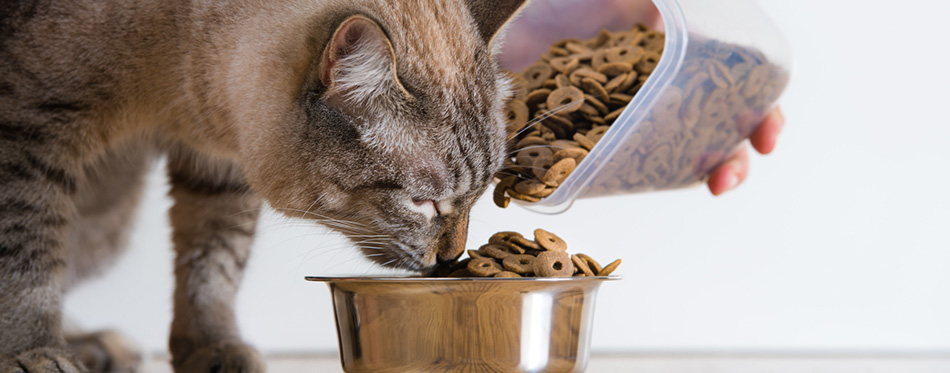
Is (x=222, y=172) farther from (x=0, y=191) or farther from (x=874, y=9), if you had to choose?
(x=874, y=9)

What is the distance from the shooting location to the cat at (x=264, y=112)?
3.60 ft

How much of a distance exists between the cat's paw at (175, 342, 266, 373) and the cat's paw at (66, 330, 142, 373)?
0.24 meters

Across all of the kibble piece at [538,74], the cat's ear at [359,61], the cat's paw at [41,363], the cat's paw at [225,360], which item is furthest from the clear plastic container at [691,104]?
the cat's paw at [41,363]

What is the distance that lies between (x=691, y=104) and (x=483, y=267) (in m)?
0.48

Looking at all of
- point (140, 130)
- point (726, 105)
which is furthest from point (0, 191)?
A: point (726, 105)

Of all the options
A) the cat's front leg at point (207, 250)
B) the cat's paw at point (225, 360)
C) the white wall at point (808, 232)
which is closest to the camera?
the cat's paw at point (225, 360)

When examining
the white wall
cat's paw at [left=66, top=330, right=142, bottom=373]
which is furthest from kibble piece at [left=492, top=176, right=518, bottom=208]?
cat's paw at [left=66, top=330, right=142, bottom=373]

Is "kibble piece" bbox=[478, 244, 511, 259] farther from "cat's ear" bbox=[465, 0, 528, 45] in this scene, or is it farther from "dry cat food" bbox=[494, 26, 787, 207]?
"cat's ear" bbox=[465, 0, 528, 45]

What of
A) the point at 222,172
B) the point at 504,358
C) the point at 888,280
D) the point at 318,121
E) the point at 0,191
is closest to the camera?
the point at 504,358

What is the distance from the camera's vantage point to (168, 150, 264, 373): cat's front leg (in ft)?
4.95

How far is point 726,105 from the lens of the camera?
1.32 metres

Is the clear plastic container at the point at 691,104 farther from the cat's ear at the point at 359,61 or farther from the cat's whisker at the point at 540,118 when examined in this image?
the cat's ear at the point at 359,61

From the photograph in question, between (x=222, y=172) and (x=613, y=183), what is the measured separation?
2.75ft

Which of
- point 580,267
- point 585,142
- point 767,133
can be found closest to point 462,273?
point 580,267
